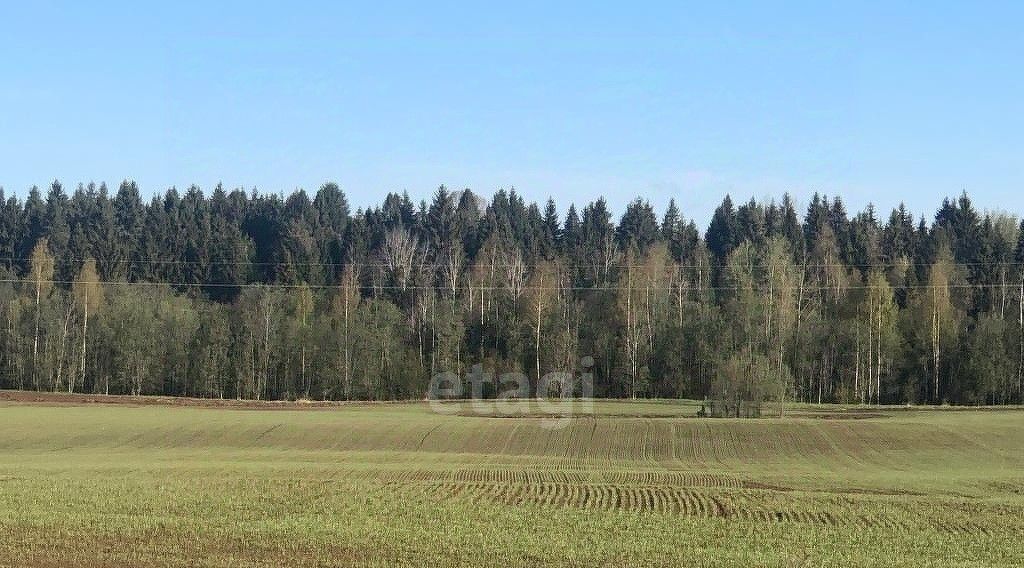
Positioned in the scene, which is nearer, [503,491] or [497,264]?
[503,491]

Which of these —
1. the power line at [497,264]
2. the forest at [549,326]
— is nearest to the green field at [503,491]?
the forest at [549,326]

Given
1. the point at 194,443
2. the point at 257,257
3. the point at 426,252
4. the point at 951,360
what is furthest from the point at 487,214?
the point at 194,443

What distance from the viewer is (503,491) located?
121 ft

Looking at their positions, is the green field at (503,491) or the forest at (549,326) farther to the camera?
the forest at (549,326)

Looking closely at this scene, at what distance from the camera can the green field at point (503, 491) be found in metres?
25.7

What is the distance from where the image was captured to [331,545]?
1025 inches

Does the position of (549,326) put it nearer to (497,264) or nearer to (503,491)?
(497,264)

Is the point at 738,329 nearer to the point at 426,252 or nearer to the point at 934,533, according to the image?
the point at 426,252

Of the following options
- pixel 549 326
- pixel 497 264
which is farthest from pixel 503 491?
pixel 497 264

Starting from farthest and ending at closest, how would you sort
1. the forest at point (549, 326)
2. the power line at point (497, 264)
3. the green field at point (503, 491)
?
1. the power line at point (497, 264)
2. the forest at point (549, 326)
3. the green field at point (503, 491)

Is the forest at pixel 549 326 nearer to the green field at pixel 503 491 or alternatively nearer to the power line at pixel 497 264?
the power line at pixel 497 264

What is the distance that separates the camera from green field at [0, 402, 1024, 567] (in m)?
25.7

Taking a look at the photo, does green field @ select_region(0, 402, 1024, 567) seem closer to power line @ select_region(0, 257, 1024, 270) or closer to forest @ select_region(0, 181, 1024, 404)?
forest @ select_region(0, 181, 1024, 404)

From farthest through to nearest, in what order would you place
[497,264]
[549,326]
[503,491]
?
1. [497,264]
2. [549,326]
3. [503,491]
